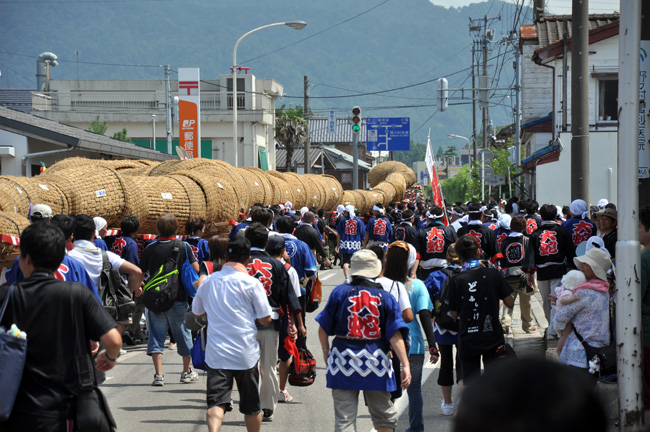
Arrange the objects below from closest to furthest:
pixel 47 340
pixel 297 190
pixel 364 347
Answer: pixel 47 340 < pixel 364 347 < pixel 297 190

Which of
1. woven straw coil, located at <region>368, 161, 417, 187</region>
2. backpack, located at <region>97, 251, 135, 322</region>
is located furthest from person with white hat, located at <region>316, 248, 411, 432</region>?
woven straw coil, located at <region>368, 161, 417, 187</region>

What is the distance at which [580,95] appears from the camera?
1229cm

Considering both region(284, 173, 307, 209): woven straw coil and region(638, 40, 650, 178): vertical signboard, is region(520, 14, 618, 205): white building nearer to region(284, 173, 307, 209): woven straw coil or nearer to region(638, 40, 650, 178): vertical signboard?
region(284, 173, 307, 209): woven straw coil

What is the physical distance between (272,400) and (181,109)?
20.7 meters

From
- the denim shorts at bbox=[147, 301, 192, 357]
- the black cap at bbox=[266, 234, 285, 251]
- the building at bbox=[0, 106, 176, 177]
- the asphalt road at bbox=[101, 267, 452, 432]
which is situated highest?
the building at bbox=[0, 106, 176, 177]

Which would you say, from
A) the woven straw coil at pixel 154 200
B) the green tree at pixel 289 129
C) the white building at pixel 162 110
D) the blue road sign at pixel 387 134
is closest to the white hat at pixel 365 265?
the woven straw coil at pixel 154 200

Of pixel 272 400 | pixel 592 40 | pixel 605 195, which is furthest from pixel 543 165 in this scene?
pixel 272 400

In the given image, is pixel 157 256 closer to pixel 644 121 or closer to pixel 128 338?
pixel 128 338

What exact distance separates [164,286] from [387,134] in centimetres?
4233

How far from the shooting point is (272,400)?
293 inches

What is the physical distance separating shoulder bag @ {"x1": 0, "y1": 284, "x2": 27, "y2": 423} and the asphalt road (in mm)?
3407

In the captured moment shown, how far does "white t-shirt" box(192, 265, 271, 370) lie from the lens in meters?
6.13

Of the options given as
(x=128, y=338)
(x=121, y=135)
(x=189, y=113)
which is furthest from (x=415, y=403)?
(x=121, y=135)

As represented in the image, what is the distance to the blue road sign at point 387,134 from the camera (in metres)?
49.8
